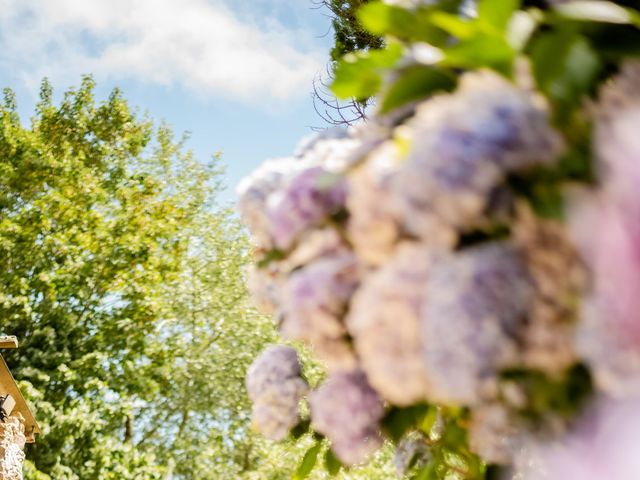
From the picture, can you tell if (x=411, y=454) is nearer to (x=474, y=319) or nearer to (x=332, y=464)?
(x=332, y=464)

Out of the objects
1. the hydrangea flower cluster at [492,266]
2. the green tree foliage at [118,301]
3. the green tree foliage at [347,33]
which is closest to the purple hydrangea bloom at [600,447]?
the hydrangea flower cluster at [492,266]

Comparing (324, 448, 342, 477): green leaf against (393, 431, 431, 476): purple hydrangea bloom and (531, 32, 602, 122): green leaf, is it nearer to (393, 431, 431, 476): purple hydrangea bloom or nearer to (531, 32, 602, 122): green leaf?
(393, 431, 431, 476): purple hydrangea bloom

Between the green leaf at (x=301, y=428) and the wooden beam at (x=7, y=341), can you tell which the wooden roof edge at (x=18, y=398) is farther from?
the green leaf at (x=301, y=428)

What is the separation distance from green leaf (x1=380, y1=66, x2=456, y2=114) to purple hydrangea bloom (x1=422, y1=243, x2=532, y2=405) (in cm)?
19

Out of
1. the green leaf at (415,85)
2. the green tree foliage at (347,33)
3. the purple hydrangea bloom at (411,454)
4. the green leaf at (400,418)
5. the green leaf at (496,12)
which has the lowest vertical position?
the purple hydrangea bloom at (411,454)

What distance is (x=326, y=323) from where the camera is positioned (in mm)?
772

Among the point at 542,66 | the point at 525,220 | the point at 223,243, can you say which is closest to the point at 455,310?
the point at 525,220

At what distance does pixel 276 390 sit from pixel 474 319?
0.57 meters

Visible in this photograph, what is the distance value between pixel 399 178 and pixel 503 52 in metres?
0.15

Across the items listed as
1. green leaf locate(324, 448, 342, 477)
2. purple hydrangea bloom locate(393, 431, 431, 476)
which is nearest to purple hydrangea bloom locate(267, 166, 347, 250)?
green leaf locate(324, 448, 342, 477)

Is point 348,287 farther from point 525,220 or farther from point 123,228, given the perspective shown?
point 123,228

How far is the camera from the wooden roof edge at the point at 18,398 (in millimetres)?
7051

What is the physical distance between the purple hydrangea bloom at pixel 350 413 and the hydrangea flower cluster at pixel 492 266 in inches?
5.5

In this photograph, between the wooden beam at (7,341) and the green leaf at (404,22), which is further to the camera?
the wooden beam at (7,341)
